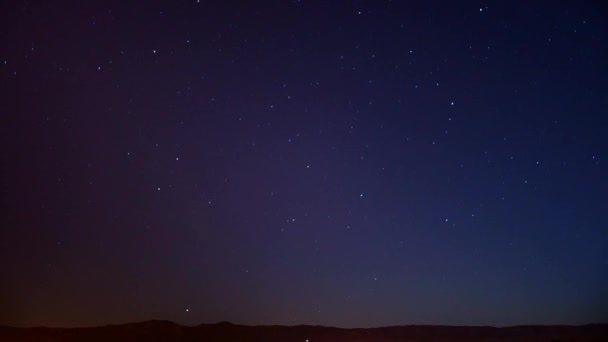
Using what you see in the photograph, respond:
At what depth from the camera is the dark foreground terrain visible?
91.7ft

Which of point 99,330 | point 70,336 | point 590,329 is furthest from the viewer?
point 590,329

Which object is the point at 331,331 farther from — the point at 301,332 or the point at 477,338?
the point at 477,338

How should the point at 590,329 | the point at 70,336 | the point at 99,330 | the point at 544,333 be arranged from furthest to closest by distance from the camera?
the point at 544,333 < the point at 590,329 < the point at 99,330 < the point at 70,336

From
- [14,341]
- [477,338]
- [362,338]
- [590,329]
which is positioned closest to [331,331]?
[362,338]

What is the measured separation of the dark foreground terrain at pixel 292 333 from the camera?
91.7 ft

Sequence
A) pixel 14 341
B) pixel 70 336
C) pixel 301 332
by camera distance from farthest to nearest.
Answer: pixel 301 332, pixel 70 336, pixel 14 341

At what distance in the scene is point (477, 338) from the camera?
38.2 m

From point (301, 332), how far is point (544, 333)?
18191mm

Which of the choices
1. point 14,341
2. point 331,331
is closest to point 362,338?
point 331,331

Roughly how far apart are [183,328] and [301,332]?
724 centimetres

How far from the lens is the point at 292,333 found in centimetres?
3500

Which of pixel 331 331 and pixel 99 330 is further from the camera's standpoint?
pixel 331 331

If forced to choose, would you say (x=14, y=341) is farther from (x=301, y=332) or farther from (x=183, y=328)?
(x=301, y=332)

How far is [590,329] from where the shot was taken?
32750 mm
